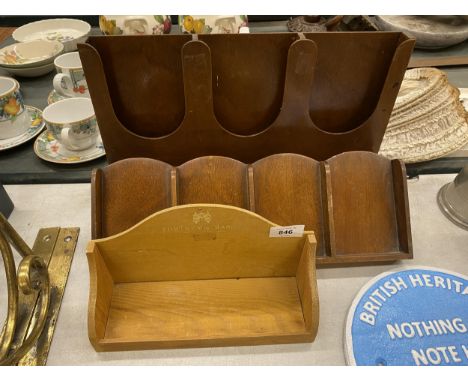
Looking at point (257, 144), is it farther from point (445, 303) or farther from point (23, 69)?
point (23, 69)

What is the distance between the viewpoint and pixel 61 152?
0.66 m

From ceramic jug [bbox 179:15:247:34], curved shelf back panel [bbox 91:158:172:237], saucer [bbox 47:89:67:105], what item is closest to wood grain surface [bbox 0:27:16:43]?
saucer [bbox 47:89:67:105]

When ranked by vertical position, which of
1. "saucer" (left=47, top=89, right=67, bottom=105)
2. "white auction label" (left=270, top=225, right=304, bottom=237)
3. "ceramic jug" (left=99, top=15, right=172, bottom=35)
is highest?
"ceramic jug" (left=99, top=15, right=172, bottom=35)

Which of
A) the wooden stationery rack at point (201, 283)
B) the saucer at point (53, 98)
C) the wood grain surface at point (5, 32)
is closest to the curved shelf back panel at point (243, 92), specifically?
the wooden stationery rack at point (201, 283)

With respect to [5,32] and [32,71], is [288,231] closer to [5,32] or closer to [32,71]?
[32,71]

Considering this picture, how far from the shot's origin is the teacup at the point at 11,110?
2.09 feet

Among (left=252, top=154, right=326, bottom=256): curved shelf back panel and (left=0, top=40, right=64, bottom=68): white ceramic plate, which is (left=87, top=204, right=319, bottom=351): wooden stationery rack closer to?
(left=252, top=154, right=326, bottom=256): curved shelf back panel

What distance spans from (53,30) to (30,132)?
413 millimetres

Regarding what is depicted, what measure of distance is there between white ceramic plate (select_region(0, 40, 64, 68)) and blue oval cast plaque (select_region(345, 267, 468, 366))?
804 millimetres

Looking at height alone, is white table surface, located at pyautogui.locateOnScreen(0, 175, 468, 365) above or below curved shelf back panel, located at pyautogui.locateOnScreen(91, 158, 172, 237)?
below

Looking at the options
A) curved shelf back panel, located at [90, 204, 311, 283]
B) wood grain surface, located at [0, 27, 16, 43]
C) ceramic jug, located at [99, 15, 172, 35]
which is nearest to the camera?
curved shelf back panel, located at [90, 204, 311, 283]

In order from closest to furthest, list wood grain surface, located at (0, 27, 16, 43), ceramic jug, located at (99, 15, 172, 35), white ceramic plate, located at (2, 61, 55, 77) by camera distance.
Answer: ceramic jug, located at (99, 15, 172, 35), white ceramic plate, located at (2, 61, 55, 77), wood grain surface, located at (0, 27, 16, 43)

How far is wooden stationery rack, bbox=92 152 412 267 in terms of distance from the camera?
0.49 metres

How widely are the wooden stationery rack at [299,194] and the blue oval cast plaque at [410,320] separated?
0.04m
